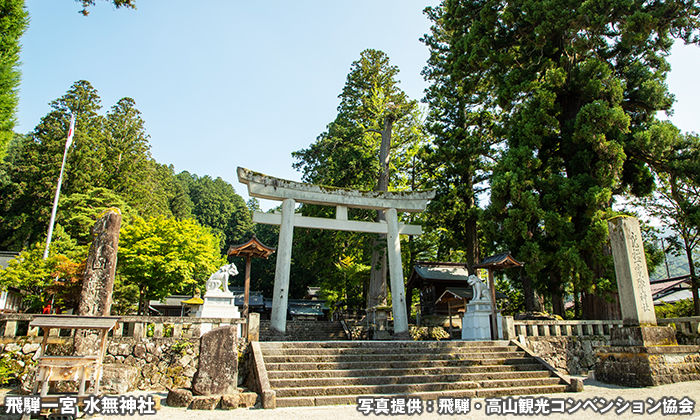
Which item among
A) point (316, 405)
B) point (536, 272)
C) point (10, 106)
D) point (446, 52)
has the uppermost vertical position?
point (446, 52)

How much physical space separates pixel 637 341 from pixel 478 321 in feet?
11.8

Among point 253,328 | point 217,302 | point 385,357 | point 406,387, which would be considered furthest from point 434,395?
point 217,302

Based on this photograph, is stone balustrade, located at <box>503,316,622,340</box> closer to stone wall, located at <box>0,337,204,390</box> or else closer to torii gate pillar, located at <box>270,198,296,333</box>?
torii gate pillar, located at <box>270,198,296,333</box>

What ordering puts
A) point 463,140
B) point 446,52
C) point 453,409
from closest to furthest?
point 453,409 < point 463,140 < point 446,52

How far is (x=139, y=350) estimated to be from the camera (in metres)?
7.91

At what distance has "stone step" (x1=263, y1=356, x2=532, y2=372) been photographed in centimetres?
723

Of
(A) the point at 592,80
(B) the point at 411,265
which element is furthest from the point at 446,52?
(B) the point at 411,265

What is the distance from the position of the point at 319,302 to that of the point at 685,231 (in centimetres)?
2260

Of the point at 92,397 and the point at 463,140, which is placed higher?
the point at 463,140

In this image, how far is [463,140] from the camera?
50.6 feet

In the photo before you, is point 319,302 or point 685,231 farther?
point 319,302

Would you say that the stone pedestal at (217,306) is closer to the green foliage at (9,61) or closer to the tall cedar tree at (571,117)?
the green foliage at (9,61)

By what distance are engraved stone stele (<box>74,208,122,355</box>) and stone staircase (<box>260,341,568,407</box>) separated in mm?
3086

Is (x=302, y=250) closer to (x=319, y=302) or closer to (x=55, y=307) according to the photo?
(x=55, y=307)
